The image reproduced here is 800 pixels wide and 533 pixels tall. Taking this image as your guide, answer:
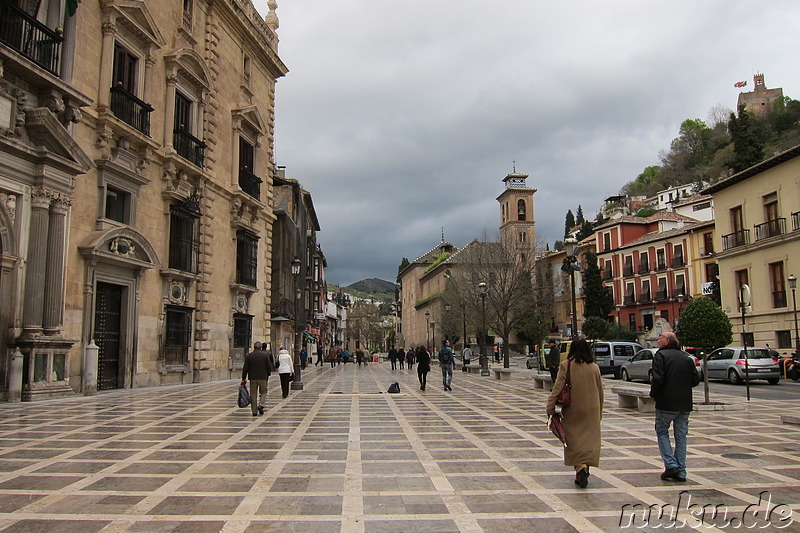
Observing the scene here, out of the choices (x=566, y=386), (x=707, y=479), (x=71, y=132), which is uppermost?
(x=71, y=132)

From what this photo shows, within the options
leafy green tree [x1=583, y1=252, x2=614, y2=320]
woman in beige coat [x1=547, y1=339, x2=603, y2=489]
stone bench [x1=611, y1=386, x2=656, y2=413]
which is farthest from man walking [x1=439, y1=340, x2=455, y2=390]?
leafy green tree [x1=583, y1=252, x2=614, y2=320]

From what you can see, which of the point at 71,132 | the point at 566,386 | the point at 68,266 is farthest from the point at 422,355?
the point at 566,386

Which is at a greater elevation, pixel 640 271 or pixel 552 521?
pixel 640 271

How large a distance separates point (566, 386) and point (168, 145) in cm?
1732

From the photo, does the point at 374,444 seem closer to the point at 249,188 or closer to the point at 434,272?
the point at 249,188

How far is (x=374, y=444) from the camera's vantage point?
855 cm

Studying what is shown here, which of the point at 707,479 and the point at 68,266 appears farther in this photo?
the point at 68,266

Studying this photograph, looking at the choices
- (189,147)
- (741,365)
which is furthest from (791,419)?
(189,147)

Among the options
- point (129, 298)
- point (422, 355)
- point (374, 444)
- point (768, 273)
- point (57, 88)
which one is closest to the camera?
point (374, 444)

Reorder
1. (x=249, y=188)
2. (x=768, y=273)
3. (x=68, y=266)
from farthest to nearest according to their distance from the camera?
1. (x=768, y=273)
2. (x=249, y=188)
3. (x=68, y=266)

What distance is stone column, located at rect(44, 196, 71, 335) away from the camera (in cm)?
1420

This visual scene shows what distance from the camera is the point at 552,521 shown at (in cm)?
481

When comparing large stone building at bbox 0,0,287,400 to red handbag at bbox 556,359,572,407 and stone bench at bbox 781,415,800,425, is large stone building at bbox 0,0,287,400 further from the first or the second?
stone bench at bbox 781,415,800,425

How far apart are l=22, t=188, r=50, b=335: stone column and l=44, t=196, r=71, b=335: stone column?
0.16 m
